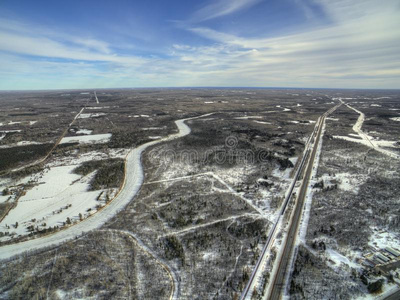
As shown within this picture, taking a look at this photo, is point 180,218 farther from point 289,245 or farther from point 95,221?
point 289,245

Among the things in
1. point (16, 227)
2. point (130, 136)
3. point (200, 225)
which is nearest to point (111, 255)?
point (200, 225)

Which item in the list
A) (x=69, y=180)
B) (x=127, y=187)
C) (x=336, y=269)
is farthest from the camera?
(x=69, y=180)

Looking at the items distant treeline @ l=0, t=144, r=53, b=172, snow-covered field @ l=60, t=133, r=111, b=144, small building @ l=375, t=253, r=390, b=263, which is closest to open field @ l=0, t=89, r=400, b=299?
distant treeline @ l=0, t=144, r=53, b=172

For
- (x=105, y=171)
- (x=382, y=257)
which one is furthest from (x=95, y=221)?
Answer: (x=382, y=257)

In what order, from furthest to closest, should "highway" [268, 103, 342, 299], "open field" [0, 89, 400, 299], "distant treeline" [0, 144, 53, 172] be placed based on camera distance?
"distant treeline" [0, 144, 53, 172] → "open field" [0, 89, 400, 299] → "highway" [268, 103, 342, 299]

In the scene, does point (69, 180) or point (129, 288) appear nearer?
point (129, 288)

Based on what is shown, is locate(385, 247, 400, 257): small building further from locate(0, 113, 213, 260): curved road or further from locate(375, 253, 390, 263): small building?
locate(0, 113, 213, 260): curved road

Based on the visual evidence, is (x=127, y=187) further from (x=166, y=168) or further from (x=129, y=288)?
(x=129, y=288)

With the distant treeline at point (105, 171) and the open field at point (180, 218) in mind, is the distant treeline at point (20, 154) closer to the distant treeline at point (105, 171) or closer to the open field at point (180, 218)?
the open field at point (180, 218)

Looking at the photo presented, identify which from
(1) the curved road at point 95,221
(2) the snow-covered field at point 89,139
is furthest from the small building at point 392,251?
(2) the snow-covered field at point 89,139
